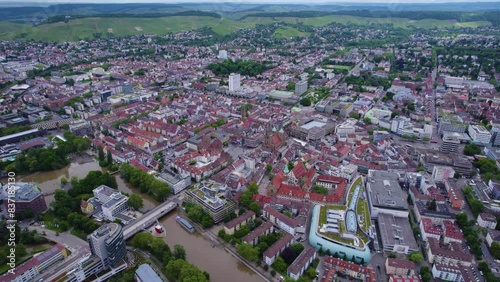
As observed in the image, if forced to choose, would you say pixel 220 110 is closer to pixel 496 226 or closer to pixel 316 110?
pixel 316 110

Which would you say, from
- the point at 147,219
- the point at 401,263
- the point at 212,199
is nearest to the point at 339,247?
the point at 401,263

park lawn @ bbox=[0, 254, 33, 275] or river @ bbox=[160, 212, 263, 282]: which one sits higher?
park lawn @ bbox=[0, 254, 33, 275]

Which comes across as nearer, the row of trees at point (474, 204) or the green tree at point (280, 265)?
the green tree at point (280, 265)

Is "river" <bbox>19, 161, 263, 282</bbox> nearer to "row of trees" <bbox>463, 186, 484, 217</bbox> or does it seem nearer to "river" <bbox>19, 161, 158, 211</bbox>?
"river" <bbox>19, 161, 158, 211</bbox>

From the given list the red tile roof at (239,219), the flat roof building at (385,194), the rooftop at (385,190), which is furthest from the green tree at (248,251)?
the rooftop at (385,190)

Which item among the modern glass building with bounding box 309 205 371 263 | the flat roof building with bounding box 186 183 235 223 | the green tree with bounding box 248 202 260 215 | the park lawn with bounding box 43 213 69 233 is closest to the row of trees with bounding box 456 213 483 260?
the modern glass building with bounding box 309 205 371 263

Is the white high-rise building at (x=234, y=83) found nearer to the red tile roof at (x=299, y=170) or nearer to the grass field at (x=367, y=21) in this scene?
the red tile roof at (x=299, y=170)
